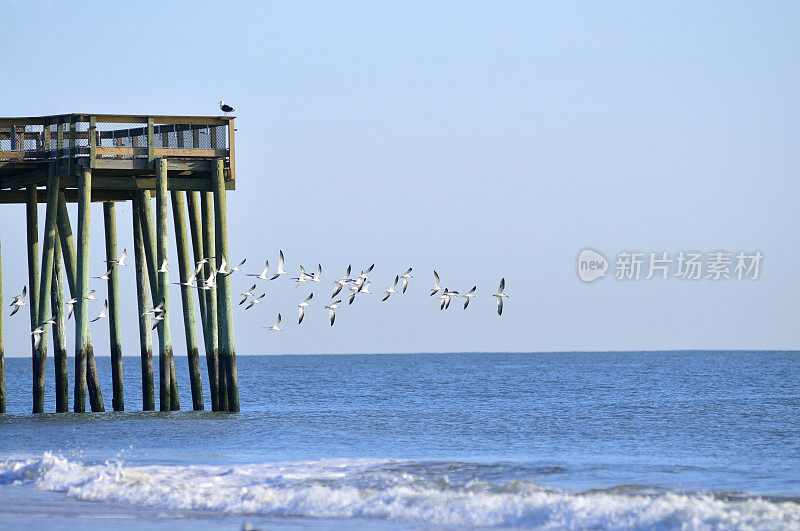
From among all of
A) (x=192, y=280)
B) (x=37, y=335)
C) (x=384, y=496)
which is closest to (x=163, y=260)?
(x=192, y=280)

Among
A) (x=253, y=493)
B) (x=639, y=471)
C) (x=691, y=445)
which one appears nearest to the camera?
(x=253, y=493)

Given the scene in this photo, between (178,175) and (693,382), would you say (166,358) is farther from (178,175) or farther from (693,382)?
(693,382)

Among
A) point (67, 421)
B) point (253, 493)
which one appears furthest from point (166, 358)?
point (253, 493)

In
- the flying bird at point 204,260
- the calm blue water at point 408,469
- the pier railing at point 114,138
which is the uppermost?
the pier railing at point 114,138

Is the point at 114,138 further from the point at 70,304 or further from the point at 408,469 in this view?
the point at 408,469

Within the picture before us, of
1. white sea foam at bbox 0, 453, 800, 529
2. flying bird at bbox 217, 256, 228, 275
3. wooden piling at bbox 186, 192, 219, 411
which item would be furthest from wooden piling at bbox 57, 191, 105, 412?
white sea foam at bbox 0, 453, 800, 529

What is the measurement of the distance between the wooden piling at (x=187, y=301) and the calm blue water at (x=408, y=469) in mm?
816

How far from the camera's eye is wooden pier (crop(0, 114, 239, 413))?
26.2 meters

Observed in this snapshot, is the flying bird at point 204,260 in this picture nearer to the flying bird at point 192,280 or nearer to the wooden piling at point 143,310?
the flying bird at point 192,280

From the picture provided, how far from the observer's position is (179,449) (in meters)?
22.3

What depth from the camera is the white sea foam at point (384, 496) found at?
14.8 metres

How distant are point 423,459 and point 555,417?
12.4 metres

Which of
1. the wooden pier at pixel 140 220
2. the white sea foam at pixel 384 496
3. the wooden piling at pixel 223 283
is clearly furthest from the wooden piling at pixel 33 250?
the white sea foam at pixel 384 496

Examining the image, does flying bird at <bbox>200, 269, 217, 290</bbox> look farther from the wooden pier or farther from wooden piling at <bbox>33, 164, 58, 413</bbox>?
wooden piling at <bbox>33, 164, 58, 413</bbox>
